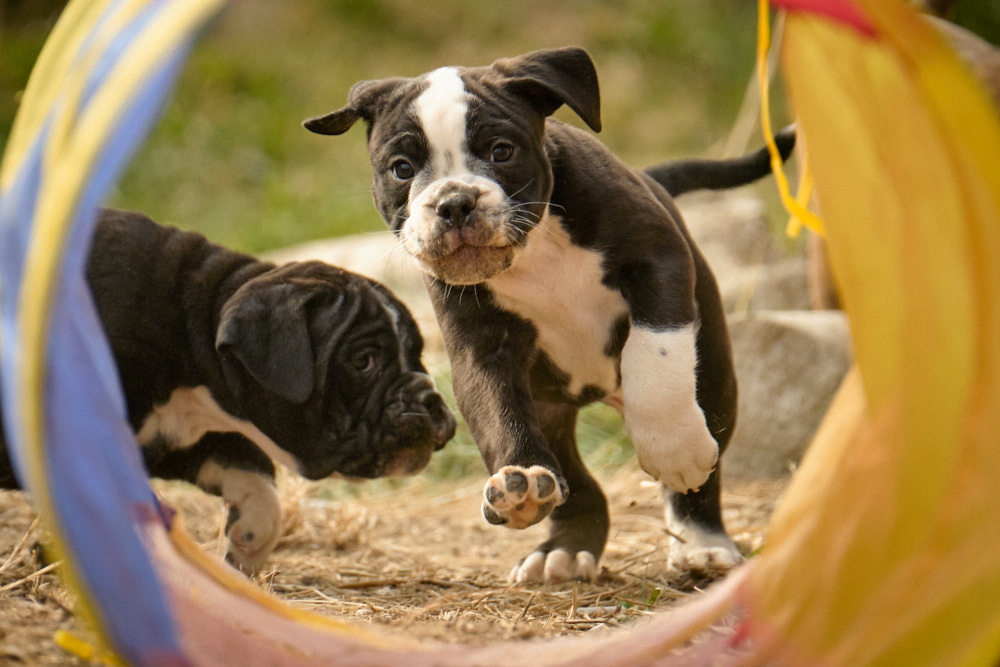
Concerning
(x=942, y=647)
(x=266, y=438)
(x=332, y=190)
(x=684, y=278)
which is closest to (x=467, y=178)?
(x=684, y=278)

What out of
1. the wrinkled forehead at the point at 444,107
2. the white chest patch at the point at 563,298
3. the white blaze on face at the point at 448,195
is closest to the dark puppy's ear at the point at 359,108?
the wrinkled forehead at the point at 444,107

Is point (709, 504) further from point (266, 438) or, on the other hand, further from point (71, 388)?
point (71, 388)

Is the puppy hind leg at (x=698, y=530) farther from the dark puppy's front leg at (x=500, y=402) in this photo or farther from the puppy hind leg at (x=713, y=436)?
the dark puppy's front leg at (x=500, y=402)

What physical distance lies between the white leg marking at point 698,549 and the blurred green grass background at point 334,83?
259 inches

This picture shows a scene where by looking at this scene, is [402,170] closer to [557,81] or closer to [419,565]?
[557,81]

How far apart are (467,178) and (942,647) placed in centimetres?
198

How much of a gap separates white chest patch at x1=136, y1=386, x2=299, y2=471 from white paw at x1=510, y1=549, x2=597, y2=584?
961mm

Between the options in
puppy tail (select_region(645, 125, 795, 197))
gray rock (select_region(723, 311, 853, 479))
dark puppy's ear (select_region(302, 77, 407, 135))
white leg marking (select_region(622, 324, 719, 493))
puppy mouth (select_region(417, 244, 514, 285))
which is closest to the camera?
white leg marking (select_region(622, 324, 719, 493))

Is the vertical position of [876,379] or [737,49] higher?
[876,379]

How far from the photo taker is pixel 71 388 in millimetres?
2283

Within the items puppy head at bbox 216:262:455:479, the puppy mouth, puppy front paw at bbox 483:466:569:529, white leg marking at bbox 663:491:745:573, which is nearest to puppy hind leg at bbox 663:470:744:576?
white leg marking at bbox 663:491:745:573

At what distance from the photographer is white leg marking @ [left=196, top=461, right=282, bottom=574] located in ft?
14.1

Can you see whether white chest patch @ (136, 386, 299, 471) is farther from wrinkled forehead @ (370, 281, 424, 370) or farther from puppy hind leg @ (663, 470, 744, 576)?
puppy hind leg @ (663, 470, 744, 576)

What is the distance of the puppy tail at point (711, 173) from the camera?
15.1 ft
